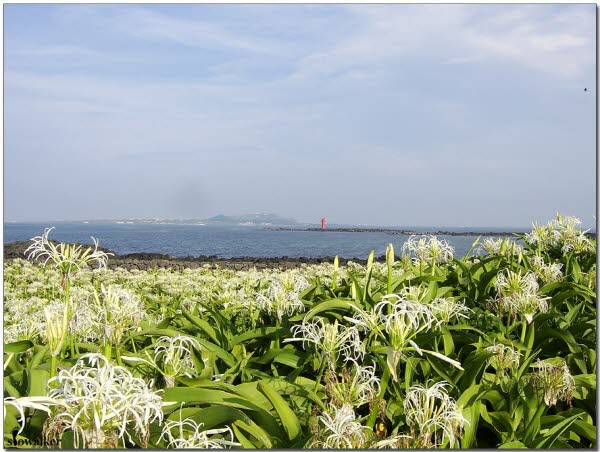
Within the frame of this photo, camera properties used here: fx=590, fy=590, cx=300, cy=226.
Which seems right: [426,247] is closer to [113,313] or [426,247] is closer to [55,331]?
[113,313]

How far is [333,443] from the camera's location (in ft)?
4.19

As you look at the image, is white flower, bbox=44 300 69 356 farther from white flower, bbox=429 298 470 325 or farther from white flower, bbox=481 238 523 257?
white flower, bbox=481 238 523 257

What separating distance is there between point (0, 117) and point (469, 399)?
165 centimetres

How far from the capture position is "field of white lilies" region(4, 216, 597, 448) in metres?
1.24

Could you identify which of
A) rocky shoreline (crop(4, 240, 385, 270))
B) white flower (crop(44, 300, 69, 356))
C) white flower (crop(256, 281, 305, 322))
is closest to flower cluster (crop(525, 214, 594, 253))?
white flower (crop(256, 281, 305, 322))

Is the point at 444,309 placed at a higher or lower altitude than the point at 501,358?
higher

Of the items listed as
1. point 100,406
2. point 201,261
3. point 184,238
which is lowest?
point 201,261

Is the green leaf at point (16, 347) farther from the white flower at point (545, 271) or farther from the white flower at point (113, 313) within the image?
the white flower at point (545, 271)

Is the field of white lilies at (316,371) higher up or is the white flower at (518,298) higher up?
the white flower at (518,298)

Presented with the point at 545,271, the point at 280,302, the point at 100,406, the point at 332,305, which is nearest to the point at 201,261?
the point at 545,271

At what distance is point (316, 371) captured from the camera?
1970 millimetres

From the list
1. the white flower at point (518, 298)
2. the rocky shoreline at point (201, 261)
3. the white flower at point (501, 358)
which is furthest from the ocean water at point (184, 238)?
the rocky shoreline at point (201, 261)

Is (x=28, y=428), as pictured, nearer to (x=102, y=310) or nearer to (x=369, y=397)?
(x=102, y=310)

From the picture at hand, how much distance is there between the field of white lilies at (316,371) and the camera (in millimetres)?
1243
